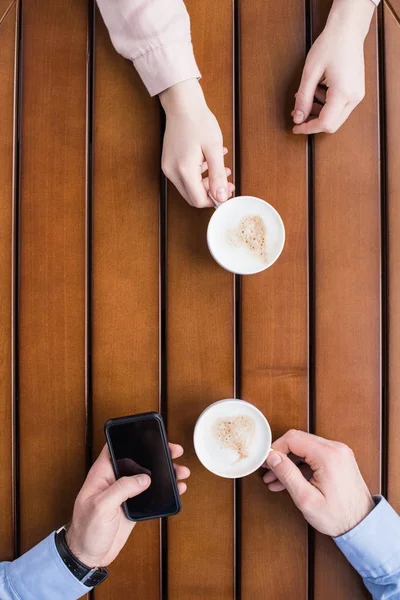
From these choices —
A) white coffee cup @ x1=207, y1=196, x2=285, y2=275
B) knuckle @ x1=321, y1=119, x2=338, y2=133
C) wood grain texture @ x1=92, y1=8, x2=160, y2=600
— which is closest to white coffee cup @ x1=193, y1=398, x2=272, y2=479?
wood grain texture @ x1=92, y1=8, x2=160, y2=600

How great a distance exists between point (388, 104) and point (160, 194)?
0.41 metres

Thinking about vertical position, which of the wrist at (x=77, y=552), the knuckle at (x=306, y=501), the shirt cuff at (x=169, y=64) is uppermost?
the shirt cuff at (x=169, y=64)

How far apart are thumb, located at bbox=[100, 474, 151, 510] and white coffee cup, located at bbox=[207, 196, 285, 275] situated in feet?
1.15

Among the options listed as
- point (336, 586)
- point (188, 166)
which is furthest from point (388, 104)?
point (336, 586)

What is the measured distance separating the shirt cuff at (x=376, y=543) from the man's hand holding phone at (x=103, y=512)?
28cm

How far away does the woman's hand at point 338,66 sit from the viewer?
2.71ft

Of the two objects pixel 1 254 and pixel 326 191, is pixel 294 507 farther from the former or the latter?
pixel 1 254

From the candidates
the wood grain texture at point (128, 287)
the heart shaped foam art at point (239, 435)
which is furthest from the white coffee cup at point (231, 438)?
the wood grain texture at point (128, 287)

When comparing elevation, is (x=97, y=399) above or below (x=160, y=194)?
below

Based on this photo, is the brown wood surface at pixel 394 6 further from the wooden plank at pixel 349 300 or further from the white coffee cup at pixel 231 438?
the white coffee cup at pixel 231 438

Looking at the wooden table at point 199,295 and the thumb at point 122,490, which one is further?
the wooden table at point 199,295

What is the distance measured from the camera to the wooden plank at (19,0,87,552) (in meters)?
0.88

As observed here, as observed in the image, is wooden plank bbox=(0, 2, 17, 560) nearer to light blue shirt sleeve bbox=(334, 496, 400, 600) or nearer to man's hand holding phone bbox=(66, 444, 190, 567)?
man's hand holding phone bbox=(66, 444, 190, 567)

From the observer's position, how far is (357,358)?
2.87 ft
